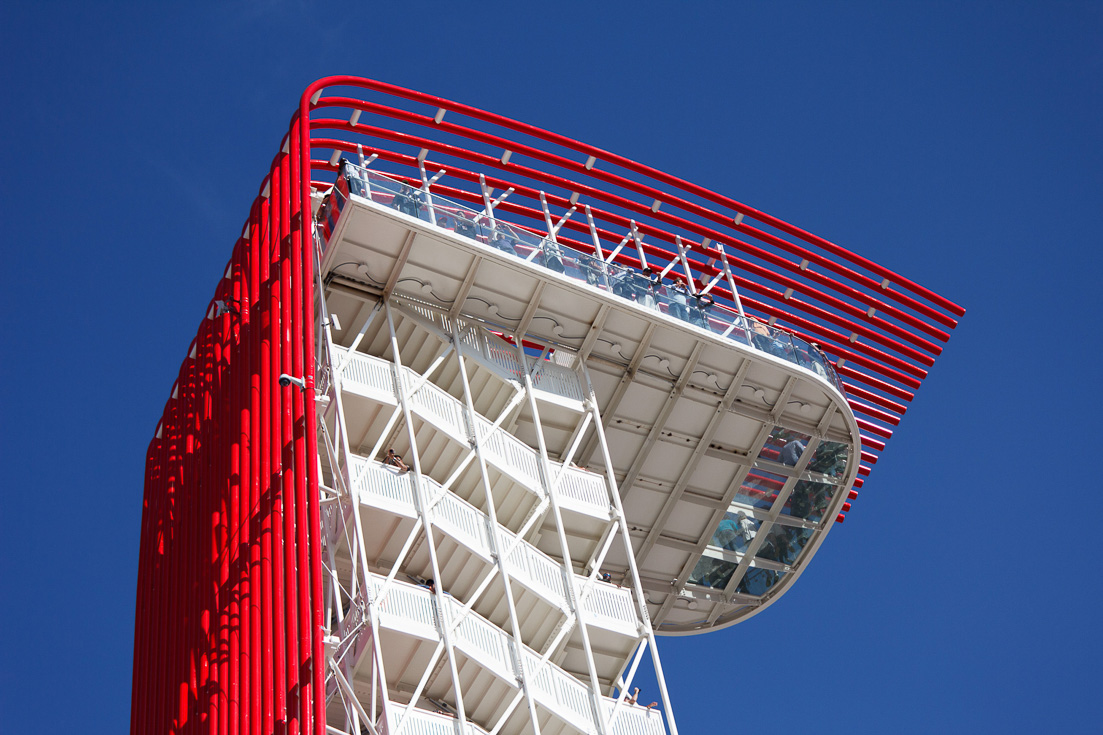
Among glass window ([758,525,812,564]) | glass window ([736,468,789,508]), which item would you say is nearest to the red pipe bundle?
glass window ([736,468,789,508])

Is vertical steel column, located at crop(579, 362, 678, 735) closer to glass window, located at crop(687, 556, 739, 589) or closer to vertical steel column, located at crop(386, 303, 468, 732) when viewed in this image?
vertical steel column, located at crop(386, 303, 468, 732)

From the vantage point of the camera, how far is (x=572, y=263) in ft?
131

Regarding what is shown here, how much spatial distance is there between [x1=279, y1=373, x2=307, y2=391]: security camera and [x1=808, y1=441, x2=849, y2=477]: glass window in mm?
20130

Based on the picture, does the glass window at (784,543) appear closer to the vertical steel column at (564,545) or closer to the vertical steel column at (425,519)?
the vertical steel column at (564,545)

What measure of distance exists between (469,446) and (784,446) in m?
13.1

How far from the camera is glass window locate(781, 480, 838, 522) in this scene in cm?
4690

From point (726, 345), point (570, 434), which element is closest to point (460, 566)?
point (570, 434)

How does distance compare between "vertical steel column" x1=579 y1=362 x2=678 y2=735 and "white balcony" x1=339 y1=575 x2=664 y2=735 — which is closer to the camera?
"white balcony" x1=339 y1=575 x2=664 y2=735

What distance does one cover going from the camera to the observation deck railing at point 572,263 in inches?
1475

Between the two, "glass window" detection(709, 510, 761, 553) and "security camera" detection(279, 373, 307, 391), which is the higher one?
"glass window" detection(709, 510, 761, 553)

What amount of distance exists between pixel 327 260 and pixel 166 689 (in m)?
12.2

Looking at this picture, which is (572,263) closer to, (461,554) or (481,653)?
(461,554)

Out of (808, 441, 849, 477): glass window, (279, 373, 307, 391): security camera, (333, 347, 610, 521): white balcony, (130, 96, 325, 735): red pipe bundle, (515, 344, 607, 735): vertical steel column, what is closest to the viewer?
(130, 96, 325, 735): red pipe bundle

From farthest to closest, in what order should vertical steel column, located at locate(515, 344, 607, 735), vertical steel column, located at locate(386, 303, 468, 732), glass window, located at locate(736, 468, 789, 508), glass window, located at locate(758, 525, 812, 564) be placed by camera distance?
glass window, located at locate(758, 525, 812, 564) → glass window, located at locate(736, 468, 789, 508) → vertical steel column, located at locate(515, 344, 607, 735) → vertical steel column, located at locate(386, 303, 468, 732)
